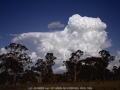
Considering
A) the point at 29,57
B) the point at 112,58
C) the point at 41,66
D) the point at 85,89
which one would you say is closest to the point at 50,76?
the point at 41,66

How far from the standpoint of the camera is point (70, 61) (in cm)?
6506

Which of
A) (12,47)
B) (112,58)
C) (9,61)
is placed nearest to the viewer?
(9,61)

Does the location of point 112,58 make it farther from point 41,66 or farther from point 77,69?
point 41,66

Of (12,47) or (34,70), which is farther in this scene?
(34,70)

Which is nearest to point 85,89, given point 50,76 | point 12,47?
point 12,47

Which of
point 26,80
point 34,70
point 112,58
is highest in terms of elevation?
point 112,58

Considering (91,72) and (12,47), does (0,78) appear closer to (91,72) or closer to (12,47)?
(12,47)

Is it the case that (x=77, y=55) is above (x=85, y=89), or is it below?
above

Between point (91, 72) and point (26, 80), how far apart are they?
1129 inches

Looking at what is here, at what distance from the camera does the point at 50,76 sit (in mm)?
65375

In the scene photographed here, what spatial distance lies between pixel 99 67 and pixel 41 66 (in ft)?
83.3

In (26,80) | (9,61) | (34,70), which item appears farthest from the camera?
(34,70)

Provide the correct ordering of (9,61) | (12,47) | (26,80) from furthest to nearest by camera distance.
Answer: (26,80), (12,47), (9,61)

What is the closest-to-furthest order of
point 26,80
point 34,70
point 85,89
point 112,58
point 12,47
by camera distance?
point 85,89
point 12,47
point 26,80
point 112,58
point 34,70
